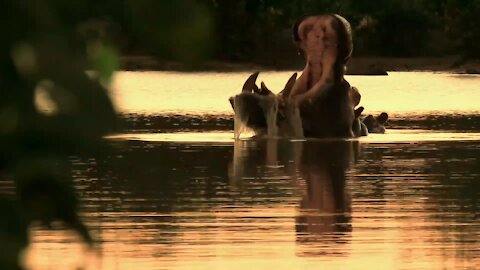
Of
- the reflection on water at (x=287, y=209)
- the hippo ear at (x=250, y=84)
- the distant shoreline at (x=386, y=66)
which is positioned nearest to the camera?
the reflection on water at (x=287, y=209)

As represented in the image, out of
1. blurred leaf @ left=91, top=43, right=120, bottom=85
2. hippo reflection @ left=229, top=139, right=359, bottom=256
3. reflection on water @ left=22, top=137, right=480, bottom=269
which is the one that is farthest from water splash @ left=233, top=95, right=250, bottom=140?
blurred leaf @ left=91, top=43, right=120, bottom=85

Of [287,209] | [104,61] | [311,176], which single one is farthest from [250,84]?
[104,61]

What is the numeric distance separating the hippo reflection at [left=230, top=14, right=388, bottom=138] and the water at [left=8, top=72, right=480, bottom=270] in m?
0.35

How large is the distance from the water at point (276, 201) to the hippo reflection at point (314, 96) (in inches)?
13.8

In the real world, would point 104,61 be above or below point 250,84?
above

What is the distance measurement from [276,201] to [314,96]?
293 inches

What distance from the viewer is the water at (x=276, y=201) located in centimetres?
852

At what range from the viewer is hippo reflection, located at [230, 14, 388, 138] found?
1969cm

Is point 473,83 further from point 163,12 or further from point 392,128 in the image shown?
point 163,12

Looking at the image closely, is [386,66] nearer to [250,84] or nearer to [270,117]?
[250,84]

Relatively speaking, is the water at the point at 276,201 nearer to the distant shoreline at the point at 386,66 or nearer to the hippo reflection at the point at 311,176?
the hippo reflection at the point at 311,176

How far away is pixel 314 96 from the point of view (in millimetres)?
19609

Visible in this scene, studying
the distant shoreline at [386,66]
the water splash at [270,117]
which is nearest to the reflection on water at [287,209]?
the water splash at [270,117]

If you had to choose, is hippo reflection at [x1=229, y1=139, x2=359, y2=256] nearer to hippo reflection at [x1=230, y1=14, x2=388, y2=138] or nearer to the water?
the water
